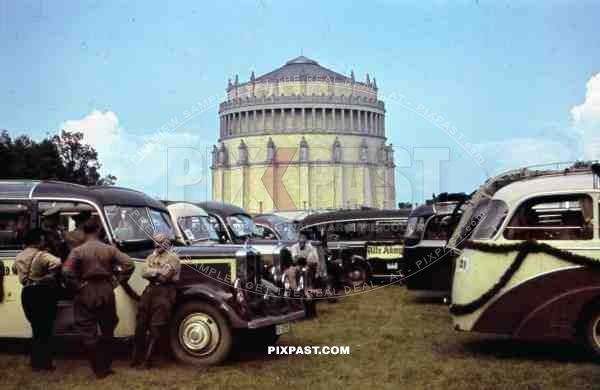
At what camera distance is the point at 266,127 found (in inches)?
4572

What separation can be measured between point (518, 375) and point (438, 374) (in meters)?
0.99

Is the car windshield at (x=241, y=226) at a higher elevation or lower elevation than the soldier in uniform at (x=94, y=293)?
higher

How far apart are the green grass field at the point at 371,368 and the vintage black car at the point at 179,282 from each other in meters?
0.44

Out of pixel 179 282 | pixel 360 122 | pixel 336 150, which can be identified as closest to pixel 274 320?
pixel 179 282

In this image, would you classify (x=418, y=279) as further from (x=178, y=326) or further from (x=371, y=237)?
(x=178, y=326)

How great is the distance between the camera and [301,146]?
114 meters

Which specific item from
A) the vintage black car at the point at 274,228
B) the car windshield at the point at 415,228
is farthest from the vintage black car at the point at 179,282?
the vintage black car at the point at 274,228

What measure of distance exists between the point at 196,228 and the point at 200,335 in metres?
5.97

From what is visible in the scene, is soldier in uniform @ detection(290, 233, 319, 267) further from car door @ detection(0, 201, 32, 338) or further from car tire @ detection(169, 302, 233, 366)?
car door @ detection(0, 201, 32, 338)

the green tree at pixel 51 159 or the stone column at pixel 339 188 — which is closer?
the green tree at pixel 51 159

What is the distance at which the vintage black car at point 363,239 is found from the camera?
25.8 meters

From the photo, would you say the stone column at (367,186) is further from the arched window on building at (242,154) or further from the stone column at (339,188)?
the arched window on building at (242,154)

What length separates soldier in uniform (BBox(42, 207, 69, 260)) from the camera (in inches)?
458

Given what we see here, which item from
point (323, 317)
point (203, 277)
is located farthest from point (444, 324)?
point (203, 277)
